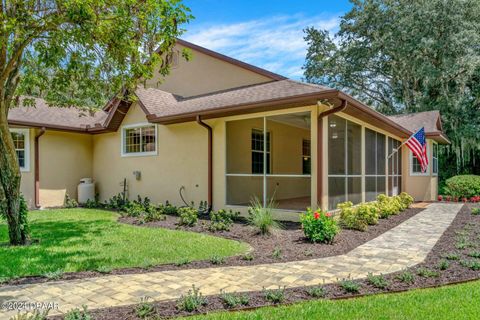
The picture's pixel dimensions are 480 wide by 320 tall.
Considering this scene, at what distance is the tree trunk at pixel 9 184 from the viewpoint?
6102mm

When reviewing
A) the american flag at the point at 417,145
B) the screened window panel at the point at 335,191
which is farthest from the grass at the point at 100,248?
the american flag at the point at 417,145

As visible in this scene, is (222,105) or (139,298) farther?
(222,105)

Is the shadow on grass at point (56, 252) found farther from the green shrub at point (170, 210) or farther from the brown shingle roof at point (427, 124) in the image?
the brown shingle roof at point (427, 124)

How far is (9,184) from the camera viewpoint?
20.1 ft

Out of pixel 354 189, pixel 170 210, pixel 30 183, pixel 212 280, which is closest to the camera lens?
pixel 212 280

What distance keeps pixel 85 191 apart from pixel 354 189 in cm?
986

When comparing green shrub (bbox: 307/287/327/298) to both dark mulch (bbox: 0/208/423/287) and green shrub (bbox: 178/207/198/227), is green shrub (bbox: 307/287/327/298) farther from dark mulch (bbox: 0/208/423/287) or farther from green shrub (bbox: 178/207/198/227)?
green shrub (bbox: 178/207/198/227)

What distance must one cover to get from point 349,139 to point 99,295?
7.98 meters

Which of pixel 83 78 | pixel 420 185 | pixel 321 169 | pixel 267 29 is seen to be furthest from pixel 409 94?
pixel 83 78

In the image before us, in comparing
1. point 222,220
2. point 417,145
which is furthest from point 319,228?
point 417,145

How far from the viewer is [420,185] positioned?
15977 millimetres

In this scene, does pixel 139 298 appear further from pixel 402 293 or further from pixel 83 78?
pixel 83 78

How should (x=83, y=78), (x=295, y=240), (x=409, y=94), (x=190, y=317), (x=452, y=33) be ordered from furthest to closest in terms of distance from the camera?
(x=409, y=94) → (x=452, y=33) → (x=83, y=78) → (x=295, y=240) → (x=190, y=317)

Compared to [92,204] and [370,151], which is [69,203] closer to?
[92,204]
